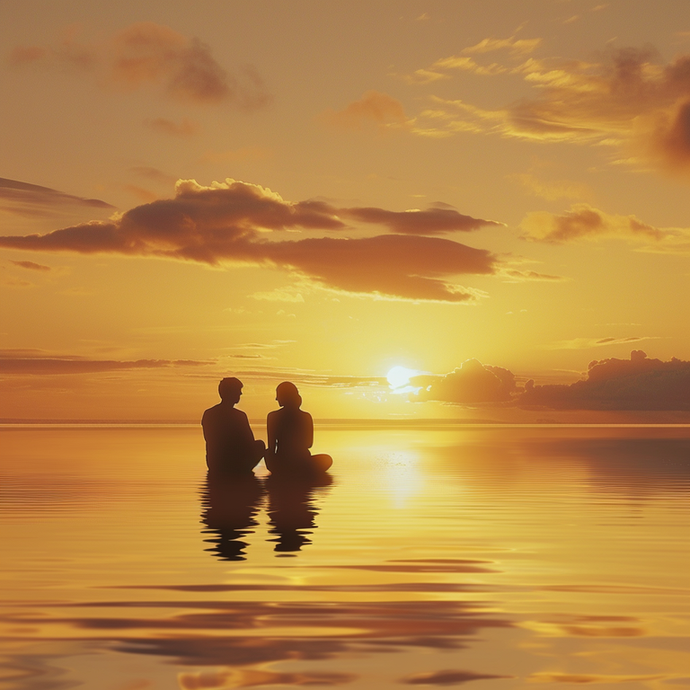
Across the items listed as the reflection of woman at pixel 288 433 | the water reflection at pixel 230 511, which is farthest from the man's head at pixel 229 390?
the water reflection at pixel 230 511

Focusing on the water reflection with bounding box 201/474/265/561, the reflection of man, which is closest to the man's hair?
the reflection of man

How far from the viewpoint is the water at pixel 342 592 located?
282 inches

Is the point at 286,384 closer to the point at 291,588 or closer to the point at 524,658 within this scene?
the point at 291,588

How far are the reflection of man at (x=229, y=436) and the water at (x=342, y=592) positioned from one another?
2.31 meters

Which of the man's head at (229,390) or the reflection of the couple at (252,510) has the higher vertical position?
the man's head at (229,390)

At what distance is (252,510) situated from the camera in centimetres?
1862

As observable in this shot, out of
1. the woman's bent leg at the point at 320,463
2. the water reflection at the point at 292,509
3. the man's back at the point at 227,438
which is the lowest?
the water reflection at the point at 292,509

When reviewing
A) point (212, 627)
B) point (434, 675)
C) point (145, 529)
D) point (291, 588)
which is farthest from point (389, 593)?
point (145, 529)

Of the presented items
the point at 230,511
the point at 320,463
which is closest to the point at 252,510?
the point at 230,511

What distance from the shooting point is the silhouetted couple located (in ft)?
74.4

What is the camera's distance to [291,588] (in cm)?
1027

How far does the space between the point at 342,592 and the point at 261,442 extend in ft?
43.7

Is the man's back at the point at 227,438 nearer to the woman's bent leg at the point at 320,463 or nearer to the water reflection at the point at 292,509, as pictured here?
the water reflection at the point at 292,509

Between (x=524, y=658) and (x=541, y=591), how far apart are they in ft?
9.59
